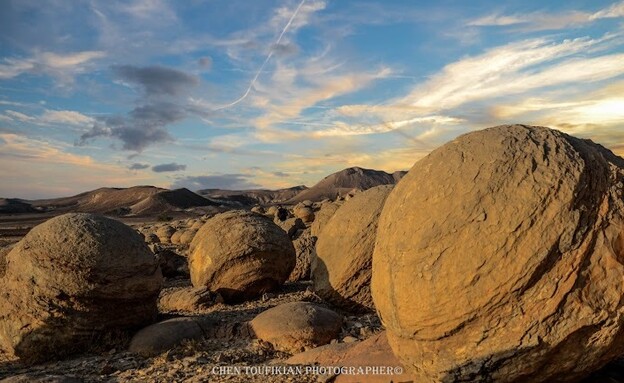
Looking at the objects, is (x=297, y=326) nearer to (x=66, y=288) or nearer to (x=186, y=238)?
(x=66, y=288)

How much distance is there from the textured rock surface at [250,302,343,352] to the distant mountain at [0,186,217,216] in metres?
75.1

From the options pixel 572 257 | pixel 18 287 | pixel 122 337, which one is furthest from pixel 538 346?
pixel 18 287

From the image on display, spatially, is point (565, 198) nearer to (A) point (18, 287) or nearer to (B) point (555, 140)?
(B) point (555, 140)

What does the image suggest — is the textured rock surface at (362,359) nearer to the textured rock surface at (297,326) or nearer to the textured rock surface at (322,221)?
the textured rock surface at (297,326)

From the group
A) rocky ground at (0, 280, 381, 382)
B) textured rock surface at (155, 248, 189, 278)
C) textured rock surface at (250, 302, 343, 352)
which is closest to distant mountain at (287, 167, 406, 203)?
textured rock surface at (155, 248, 189, 278)

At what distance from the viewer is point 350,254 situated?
922 cm

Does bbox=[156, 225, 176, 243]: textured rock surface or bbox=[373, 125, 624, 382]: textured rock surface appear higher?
bbox=[373, 125, 624, 382]: textured rock surface

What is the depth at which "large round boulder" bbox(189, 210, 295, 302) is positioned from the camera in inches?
466

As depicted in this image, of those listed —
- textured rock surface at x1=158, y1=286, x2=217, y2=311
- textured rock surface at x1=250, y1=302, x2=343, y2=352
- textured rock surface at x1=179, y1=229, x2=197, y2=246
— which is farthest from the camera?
textured rock surface at x1=179, y1=229, x2=197, y2=246

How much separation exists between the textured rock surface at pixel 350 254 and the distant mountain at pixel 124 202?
74.7m

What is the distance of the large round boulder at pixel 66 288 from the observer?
848 cm

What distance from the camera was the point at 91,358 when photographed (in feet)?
27.4

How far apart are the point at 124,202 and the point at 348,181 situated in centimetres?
6192

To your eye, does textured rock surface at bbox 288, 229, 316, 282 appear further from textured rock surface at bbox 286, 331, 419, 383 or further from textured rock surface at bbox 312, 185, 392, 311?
textured rock surface at bbox 286, 331, 419, 383
